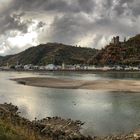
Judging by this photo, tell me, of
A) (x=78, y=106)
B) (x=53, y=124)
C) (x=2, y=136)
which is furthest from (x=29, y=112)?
(x=2, y=136)

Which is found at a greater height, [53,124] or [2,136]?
[2,136]

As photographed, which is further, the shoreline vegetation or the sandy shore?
the sandy shore

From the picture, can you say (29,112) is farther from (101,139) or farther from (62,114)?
(101,139)

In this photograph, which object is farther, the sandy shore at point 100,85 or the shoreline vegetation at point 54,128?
the sandy shore at point 100,85

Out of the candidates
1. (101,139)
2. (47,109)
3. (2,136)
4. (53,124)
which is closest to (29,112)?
(47,109)

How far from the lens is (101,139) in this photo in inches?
969

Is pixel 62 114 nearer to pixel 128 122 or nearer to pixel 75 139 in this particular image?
pixel 128 122

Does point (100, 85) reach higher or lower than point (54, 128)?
lower

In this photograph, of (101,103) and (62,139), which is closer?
(62,139)

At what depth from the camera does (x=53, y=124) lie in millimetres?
29781

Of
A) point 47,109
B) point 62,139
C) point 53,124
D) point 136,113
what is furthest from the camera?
point 47,109

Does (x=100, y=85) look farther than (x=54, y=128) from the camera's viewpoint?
Yes

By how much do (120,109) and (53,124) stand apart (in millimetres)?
14344

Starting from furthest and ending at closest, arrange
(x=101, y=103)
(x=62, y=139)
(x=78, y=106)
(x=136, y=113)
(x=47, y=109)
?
(x=101, y=103)
(x=78, y=106)
(x=47, y=109)
(x=136, y=113)
(x=62, y=139)
